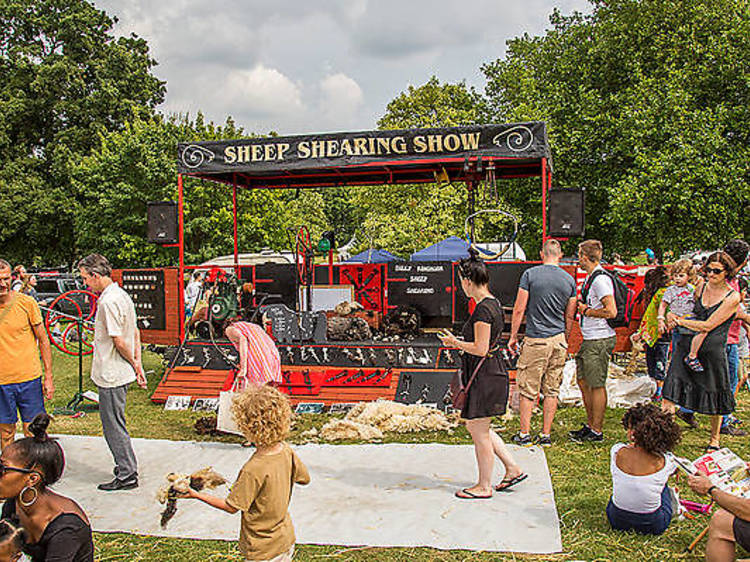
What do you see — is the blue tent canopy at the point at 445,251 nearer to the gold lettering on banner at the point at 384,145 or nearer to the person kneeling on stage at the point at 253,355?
the gold lettering on banner at the point at 384,145

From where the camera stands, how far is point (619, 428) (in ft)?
22.1

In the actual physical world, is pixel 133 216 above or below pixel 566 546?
above

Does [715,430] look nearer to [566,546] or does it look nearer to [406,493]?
[566,546]

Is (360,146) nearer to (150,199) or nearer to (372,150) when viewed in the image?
(372,150)

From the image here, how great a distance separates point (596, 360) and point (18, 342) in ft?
Answer: 16.8

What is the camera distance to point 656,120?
18734 millimetres

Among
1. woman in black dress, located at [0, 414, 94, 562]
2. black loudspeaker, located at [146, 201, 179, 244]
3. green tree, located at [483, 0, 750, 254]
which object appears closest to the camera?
woman in black dress, located at [0, 414, 94, 562]

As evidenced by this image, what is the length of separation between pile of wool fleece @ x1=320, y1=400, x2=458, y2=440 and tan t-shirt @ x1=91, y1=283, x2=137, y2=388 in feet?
7.84

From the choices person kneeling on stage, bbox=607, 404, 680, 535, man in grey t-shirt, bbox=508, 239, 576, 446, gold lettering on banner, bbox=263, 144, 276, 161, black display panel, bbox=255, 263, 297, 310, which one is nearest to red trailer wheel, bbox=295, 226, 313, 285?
black display panel, bbox=255, 263, 297, 310

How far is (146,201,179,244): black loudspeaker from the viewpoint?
928cm

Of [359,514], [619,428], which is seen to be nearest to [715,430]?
[619,428]

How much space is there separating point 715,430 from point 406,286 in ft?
17.3

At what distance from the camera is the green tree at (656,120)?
17.9m

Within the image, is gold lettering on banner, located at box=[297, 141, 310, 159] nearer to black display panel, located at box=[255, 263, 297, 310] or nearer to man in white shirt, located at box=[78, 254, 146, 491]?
black display panel, located at box=[255, 263, 297, 310]
